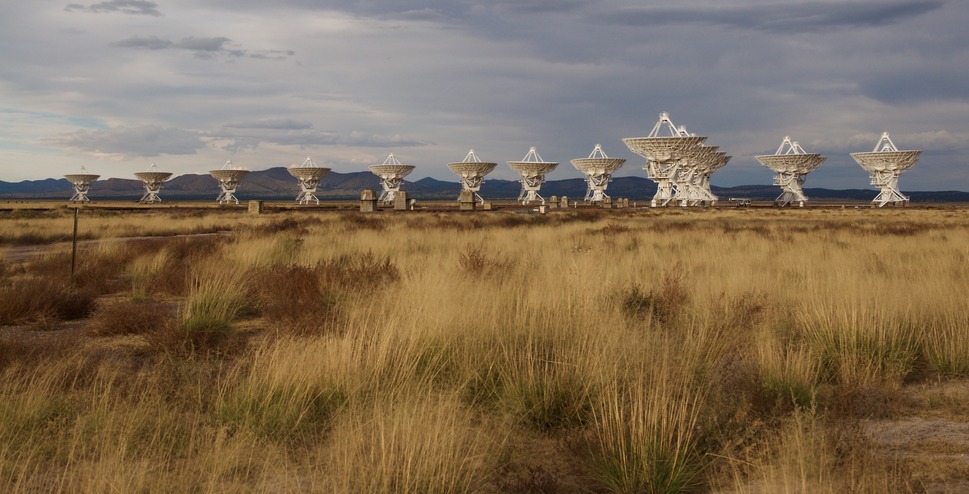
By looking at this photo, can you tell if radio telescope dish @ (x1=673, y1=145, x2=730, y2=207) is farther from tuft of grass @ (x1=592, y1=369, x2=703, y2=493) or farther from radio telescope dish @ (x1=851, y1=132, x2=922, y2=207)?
tuft of grass @ (x1=592, y1=369, x2=703, y2=493)

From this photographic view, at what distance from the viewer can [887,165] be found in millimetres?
80562

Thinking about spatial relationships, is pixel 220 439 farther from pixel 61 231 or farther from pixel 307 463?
pixel 61 231

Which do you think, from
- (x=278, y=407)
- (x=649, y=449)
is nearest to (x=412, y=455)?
(x=649, y=449)

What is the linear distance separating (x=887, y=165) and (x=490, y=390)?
295ft

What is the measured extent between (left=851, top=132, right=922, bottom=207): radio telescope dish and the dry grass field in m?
81.8

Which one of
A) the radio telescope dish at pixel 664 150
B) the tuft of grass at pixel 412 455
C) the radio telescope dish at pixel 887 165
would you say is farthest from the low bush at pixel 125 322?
the radio telescope dish at pixel 887 165

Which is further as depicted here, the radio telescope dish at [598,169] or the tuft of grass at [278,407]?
the radio telescope dish at [598,169]

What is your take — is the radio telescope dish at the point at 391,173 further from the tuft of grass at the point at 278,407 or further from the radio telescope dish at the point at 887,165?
the tuft of grass at the point at 278,407

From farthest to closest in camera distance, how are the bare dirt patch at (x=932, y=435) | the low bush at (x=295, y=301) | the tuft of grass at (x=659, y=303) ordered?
the tuft of grass at (x=659, y=303) → the low bush at (x=295, y=301) → the bare dirt patch at (x=932, y=435)

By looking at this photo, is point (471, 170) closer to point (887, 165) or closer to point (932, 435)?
point (887, 165)

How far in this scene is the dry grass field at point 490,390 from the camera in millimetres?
3211

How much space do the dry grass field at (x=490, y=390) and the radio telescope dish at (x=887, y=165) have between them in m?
81.8

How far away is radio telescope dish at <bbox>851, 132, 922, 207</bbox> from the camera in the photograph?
78.4 meters

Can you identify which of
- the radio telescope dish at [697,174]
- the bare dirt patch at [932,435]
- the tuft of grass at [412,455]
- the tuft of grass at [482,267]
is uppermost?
the radio telescope dish at [697,174]
